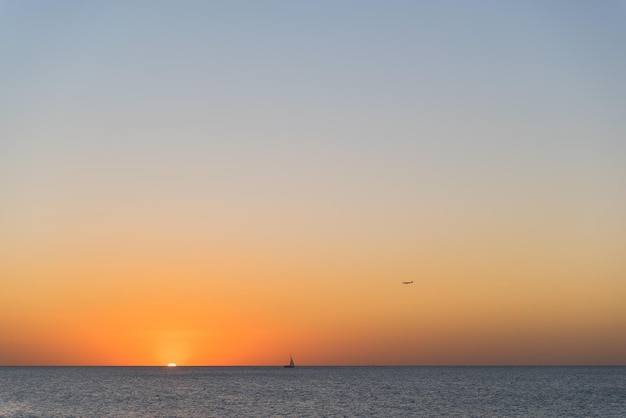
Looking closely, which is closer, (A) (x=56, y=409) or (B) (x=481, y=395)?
(A) (x=56, y=409)

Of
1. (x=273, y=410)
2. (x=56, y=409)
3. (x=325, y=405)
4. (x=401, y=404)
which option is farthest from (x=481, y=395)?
(x=56, y=409)

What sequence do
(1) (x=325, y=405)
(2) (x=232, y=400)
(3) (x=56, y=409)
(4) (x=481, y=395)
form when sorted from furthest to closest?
(4) (x=481, y=395) → (2) (x=232, y=400) → (1) (x=325, y=405) → (3) (x=56, y=409)

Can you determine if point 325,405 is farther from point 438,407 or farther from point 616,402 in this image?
point 616,402

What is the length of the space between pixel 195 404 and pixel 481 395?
235 feet

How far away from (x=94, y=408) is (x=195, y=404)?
19737mm

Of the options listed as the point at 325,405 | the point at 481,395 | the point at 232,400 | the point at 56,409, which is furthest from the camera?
the point at 481,395

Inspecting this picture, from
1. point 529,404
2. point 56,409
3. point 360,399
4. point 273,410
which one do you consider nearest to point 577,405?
point 529,404

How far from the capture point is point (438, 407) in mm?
147375

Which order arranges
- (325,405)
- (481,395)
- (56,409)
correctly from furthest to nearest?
(481,395) → (325,405) → (56,409)

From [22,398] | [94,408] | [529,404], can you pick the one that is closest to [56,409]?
[94,408]

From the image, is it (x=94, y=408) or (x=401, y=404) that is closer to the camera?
(x=94, y=408)

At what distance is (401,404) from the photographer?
15475 centimetres

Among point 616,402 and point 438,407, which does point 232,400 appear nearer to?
point 438,407

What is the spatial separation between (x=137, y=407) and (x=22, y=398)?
40005 millimetres
